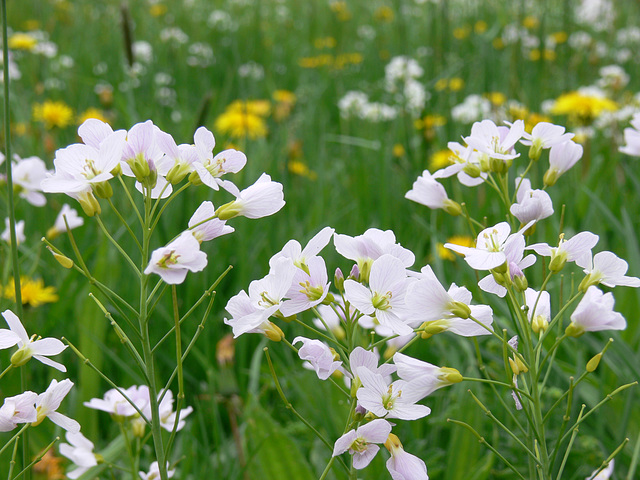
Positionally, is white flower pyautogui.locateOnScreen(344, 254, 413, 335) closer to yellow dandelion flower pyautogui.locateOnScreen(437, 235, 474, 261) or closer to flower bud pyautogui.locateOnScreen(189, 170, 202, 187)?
flower bud pyautogui.locateOnScreen(189, 170, 202, 187)

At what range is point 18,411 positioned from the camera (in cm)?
69

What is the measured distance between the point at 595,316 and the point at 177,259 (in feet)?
1.32

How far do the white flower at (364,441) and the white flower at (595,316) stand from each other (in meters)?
0.21

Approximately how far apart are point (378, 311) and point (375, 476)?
560 millimetres

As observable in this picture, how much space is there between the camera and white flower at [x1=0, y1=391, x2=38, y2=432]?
2.26 feet

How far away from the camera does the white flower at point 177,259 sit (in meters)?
0.63

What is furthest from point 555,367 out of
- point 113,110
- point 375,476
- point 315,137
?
point 113,110

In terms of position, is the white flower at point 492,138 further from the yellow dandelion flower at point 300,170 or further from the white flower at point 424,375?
the yellow dandelion flower at point 300,170

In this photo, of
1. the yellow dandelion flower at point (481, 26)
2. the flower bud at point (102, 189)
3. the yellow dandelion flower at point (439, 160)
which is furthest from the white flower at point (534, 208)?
the yellow dandelion flower at point (481, 26)

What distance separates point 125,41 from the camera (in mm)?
2332

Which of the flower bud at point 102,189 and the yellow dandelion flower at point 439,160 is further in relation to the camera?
the yellow dandelion flower at point 439,160

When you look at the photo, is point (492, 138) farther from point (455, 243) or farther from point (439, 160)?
point (439, 160)

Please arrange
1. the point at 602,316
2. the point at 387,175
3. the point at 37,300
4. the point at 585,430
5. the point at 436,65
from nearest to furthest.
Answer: the point at 602,316
the point at 585,430
the point at 37,300
the point at 387,175
the point at 436,65

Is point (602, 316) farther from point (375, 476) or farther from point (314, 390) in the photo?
point (314, 390)
